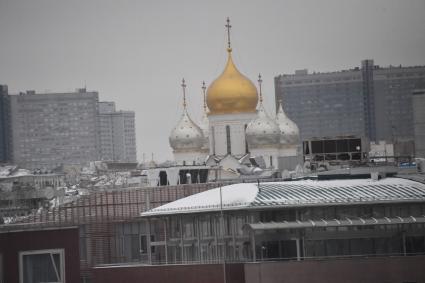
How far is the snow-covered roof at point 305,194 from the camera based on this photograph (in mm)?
45344

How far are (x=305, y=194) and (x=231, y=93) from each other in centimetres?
7632

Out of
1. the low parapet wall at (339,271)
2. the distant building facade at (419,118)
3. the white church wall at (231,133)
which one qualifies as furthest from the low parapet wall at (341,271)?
the distant building facade at (419,118)

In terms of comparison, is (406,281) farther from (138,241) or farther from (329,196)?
(138,241)

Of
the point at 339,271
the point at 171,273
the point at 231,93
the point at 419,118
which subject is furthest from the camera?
the point at 419,118

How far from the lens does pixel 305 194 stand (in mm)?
46156

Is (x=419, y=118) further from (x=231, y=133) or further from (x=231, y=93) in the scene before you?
(x=231, y=93)

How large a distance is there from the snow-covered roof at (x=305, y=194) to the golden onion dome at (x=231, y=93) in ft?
242

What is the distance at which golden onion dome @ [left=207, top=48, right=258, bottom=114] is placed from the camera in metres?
122

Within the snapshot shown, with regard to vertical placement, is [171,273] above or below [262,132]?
below

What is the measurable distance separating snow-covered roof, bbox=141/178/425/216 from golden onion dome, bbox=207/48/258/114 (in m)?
73.7

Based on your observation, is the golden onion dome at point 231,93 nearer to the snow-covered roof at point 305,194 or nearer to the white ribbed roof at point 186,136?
the white ribbed roof at point 186,136

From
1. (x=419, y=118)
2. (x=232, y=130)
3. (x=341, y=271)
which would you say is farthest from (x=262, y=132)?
(x=341, y=271)

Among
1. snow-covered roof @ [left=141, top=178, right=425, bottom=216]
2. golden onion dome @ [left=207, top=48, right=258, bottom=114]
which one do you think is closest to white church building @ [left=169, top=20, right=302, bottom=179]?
golden onion dome @ [left=207, top=48, right=258, bottom=114]

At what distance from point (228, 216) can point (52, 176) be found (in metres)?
77.7
